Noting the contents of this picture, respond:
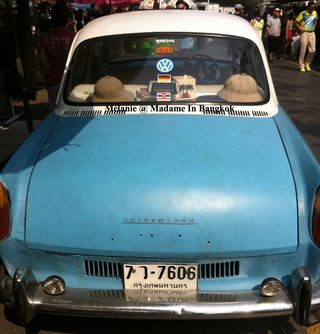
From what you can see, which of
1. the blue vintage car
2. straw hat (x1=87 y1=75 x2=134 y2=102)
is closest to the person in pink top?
straw hat (x1=87 y1=75 x2=134 y2=102)

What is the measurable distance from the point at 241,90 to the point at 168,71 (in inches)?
22.9

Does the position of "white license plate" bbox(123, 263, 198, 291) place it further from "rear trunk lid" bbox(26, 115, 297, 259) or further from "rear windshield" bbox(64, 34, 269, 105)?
"rear windshield" bbox(64, 34, 269, 105)

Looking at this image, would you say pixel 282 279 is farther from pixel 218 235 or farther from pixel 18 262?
pixel 18 262

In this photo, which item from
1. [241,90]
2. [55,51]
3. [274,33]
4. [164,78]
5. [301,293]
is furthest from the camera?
[274,33]

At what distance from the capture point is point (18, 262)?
2.49 metres

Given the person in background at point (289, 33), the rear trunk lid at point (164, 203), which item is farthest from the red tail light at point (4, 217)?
the person in background at point (289, 33)

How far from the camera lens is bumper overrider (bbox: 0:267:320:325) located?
2.28 meters

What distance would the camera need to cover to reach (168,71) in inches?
140

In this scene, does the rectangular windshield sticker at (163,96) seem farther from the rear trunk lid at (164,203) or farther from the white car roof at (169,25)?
the rear trunk lid at (164,203)

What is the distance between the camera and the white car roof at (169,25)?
362 cm

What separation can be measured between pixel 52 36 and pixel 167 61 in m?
2.87

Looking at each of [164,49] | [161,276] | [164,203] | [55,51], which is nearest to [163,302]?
[161,276]

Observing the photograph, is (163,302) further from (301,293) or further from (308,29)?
(308,29)

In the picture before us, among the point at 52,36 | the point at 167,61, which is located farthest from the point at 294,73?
the point at 167,61
